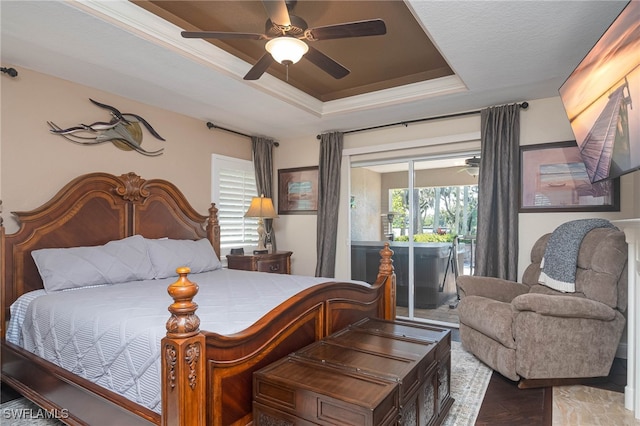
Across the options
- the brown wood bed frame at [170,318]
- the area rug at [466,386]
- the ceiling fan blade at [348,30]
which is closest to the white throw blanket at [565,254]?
the area rug at [466,386]

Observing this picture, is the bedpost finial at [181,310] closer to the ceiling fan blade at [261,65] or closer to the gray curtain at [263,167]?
the ceiling fan blade at [261,65]

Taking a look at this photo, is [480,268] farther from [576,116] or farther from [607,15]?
[607,15]

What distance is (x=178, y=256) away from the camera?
3.39 metres

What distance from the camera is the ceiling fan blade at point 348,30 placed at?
2.07 metres

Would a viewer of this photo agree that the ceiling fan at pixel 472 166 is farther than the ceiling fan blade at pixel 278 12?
Yes

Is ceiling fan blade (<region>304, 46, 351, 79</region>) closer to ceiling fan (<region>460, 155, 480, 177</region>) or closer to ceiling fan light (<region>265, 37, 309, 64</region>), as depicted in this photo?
ceiling fan light (<region>265, 37, 309, 64</region>)

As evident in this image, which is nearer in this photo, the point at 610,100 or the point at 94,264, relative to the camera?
the point at 610,100

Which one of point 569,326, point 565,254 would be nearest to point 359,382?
point 569,326

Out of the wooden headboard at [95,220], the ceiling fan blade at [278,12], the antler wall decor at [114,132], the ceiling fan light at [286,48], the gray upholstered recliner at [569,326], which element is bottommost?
the gray upholstered recliner at [569,326]

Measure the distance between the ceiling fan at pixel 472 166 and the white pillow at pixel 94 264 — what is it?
352 centimetres

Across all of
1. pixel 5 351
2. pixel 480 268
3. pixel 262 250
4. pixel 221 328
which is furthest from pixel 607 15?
pixel 5 351

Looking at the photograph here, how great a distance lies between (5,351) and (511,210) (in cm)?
445

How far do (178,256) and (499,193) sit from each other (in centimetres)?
328

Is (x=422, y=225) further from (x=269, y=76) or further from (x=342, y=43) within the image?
(x=269, y=76)
